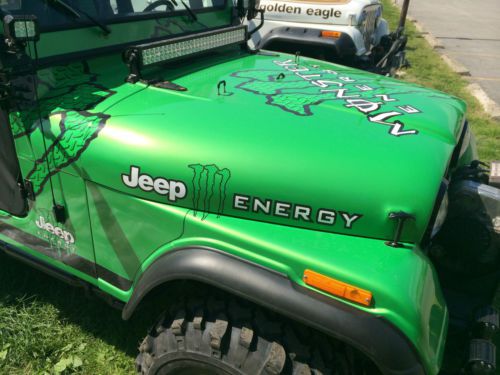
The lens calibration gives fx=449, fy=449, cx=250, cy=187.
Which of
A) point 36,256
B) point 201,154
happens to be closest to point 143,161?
point 201,154

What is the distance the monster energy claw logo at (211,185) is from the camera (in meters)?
1.62

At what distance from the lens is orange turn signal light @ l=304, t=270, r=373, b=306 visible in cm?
138

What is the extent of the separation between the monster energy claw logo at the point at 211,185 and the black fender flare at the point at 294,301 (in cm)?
17

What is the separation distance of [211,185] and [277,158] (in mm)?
258

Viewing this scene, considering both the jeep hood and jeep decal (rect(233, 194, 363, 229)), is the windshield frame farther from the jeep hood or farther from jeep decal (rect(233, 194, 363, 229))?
jeep decal (rect(233, 194, 363, 229))

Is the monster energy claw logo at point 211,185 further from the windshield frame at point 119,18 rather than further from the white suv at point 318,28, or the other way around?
the white suv at point 318,28

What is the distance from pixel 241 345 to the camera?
5.14ft

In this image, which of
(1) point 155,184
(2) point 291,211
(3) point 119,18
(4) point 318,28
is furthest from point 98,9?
(4) point 318,28

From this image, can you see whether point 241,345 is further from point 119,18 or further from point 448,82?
point 448,82

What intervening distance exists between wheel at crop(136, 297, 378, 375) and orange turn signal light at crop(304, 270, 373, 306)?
0.24 m

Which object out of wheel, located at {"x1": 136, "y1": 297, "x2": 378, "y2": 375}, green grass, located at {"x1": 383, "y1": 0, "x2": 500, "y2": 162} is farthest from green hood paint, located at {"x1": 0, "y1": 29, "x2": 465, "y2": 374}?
green grass, located at {"x1": 383, "y1": 0, "x2": 500, "y2": 162}

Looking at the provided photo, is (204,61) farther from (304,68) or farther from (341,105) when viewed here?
(341,105)

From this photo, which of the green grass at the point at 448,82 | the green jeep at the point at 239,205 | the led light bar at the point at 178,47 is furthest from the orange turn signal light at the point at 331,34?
the green jeep at the point at 239,205

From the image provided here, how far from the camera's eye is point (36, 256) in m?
2.17
